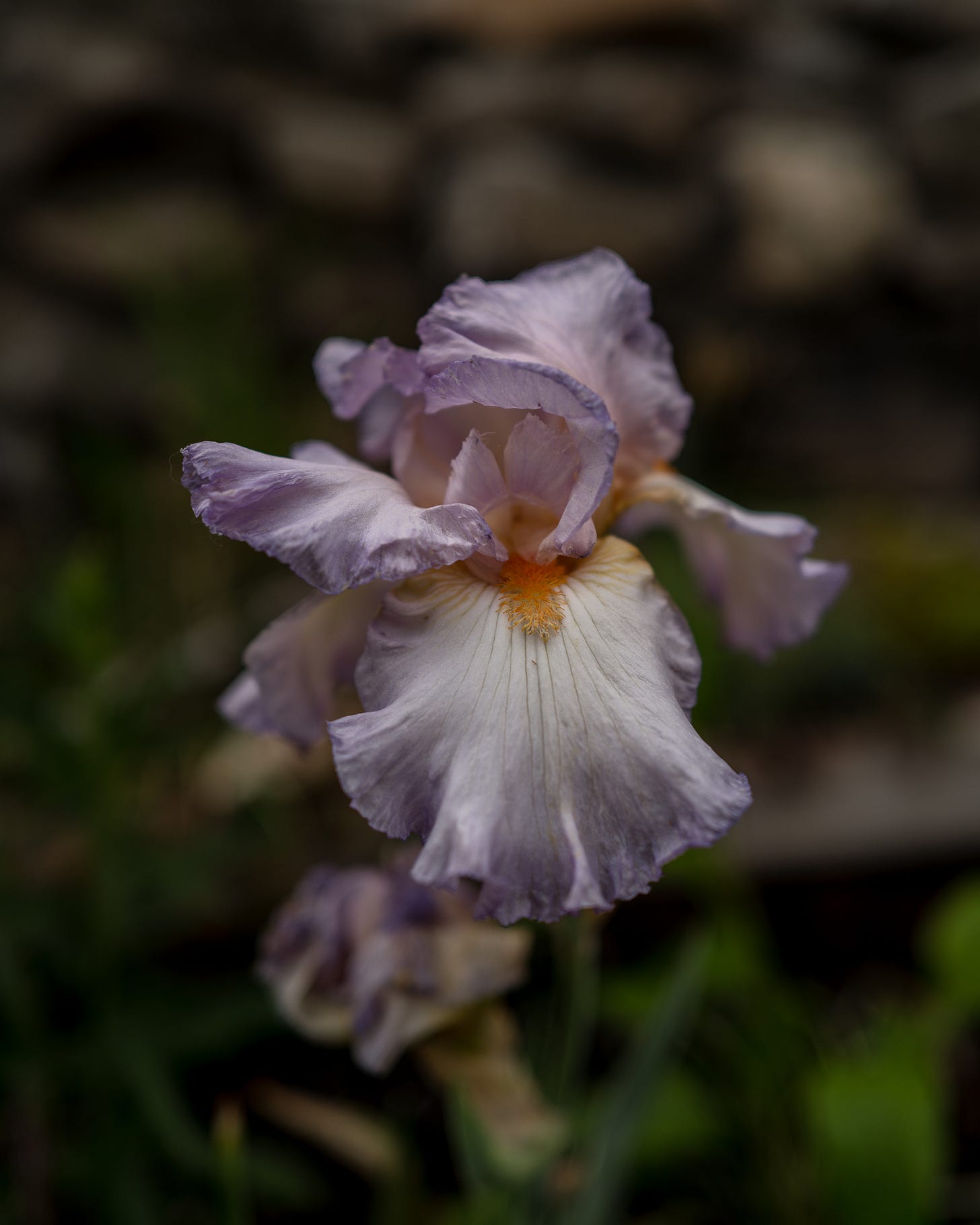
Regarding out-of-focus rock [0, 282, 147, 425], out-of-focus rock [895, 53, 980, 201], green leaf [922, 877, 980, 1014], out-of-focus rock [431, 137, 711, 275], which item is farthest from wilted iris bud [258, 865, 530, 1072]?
out-of-focus rock [895, 53, 980, 201]

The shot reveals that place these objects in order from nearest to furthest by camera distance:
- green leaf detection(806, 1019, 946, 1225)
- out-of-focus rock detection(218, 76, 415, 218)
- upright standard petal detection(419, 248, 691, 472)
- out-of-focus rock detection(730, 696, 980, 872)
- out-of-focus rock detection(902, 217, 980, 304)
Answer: upright standard petal detection(419, 248, 691, 472) → green leaf detection(806, 1019, 946, 1225) → out-of-focus rock detection(730, 696, 980, 872) → out-of-focus rock detection(218, 76, 415, 218) → out-of-focus rock detection(902, 217, 980, 304)

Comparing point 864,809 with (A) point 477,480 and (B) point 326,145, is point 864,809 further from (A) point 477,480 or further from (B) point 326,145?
(B) point 326,145

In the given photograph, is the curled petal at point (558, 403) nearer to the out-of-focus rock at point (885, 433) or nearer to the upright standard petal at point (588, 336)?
the upright standard petal at point (588, 336)

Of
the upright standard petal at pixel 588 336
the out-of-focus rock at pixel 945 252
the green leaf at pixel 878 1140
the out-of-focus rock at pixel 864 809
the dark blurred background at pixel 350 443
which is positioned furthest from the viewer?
the out-of-focus rock at pixel 945 252

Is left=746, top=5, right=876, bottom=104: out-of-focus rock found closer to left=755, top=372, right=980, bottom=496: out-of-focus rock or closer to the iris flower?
left=755, top=372, right=980, bottom=496: out-of-focus rock

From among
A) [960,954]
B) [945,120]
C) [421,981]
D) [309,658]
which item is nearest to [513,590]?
[309,658]

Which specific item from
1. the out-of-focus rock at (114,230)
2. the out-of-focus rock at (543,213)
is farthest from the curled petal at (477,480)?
the out-of-focus rock at (114,230)

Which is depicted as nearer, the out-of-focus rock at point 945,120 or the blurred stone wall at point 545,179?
the blurred stone wall at point 545,179
